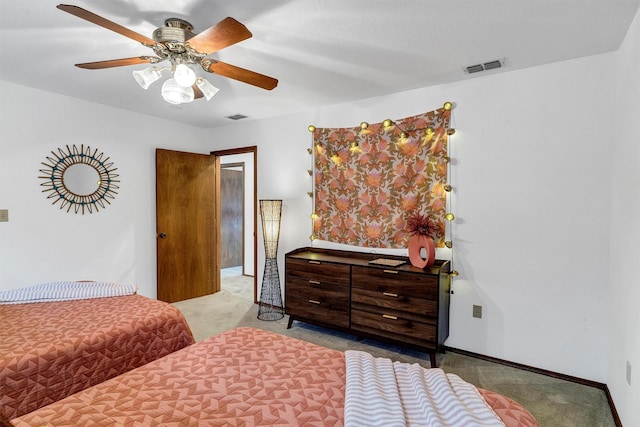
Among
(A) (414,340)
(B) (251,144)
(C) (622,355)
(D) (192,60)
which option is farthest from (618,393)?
(B) (251,144)

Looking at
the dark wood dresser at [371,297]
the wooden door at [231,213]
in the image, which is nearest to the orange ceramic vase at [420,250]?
the dark wood dresser at [371,297]

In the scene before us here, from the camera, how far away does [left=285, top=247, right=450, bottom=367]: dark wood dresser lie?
274 cm

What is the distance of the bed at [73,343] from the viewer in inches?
64.8

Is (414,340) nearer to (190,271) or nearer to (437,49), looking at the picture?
→ (437,49)

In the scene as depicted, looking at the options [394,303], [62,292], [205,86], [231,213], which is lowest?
[394,303]

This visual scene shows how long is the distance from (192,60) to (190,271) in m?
3.24

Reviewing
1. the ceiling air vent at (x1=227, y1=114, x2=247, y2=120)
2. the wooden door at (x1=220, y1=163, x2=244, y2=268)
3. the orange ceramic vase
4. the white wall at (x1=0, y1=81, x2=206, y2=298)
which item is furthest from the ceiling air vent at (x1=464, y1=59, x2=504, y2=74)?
the wooden door at (x1=220, y1=163, x2=244, y2=268)

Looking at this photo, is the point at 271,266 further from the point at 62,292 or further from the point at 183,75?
the point at 183,75

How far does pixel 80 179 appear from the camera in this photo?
11.9ft

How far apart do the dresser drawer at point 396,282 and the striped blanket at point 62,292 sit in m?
1.93

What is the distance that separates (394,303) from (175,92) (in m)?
2.27

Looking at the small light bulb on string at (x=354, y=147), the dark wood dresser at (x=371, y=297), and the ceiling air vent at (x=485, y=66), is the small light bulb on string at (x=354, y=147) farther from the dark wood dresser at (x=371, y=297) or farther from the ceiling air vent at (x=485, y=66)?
the ceiling air vent at (x=485, y=66)

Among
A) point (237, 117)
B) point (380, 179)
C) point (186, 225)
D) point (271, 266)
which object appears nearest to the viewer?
point (380, 179)

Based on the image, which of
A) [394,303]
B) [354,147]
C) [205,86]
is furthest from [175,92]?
[394,303]
